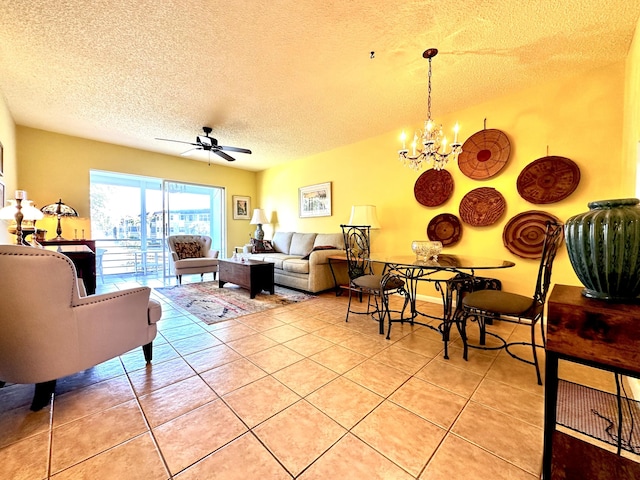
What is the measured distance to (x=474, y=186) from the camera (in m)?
3.24

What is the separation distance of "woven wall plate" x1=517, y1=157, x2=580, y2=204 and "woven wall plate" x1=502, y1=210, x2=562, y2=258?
170 mm

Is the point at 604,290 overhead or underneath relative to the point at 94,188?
underneath

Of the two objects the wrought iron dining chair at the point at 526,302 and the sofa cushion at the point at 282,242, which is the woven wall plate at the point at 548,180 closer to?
the wrought iron dining chair at the point at 526,302

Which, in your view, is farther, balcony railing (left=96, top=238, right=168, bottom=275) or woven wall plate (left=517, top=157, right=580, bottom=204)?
balcony railing (left=96, top=238, right=168, bottom=275)

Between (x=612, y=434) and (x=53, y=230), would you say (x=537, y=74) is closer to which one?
(x=612, y=434)

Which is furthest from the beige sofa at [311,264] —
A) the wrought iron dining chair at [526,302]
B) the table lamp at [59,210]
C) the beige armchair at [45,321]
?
the table lamp at [59,210]

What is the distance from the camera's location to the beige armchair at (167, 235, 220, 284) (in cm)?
458

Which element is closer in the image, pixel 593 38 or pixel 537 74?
pixel 593 38

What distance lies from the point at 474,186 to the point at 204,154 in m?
4.80

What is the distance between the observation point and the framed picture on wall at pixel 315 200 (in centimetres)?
504

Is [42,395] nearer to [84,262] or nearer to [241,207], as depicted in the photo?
[84,262]

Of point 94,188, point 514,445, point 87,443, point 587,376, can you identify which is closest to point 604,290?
point 514,445

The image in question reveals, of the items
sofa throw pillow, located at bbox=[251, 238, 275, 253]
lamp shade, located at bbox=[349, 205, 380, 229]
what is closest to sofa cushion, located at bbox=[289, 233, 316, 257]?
sofa throw pillow, located at bbox=[251, 238, 275, 253]

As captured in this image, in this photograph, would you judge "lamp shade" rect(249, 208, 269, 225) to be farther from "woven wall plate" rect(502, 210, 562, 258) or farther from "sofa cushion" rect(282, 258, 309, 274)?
"woven wall plate" rect(502, 210, 562, 258)
